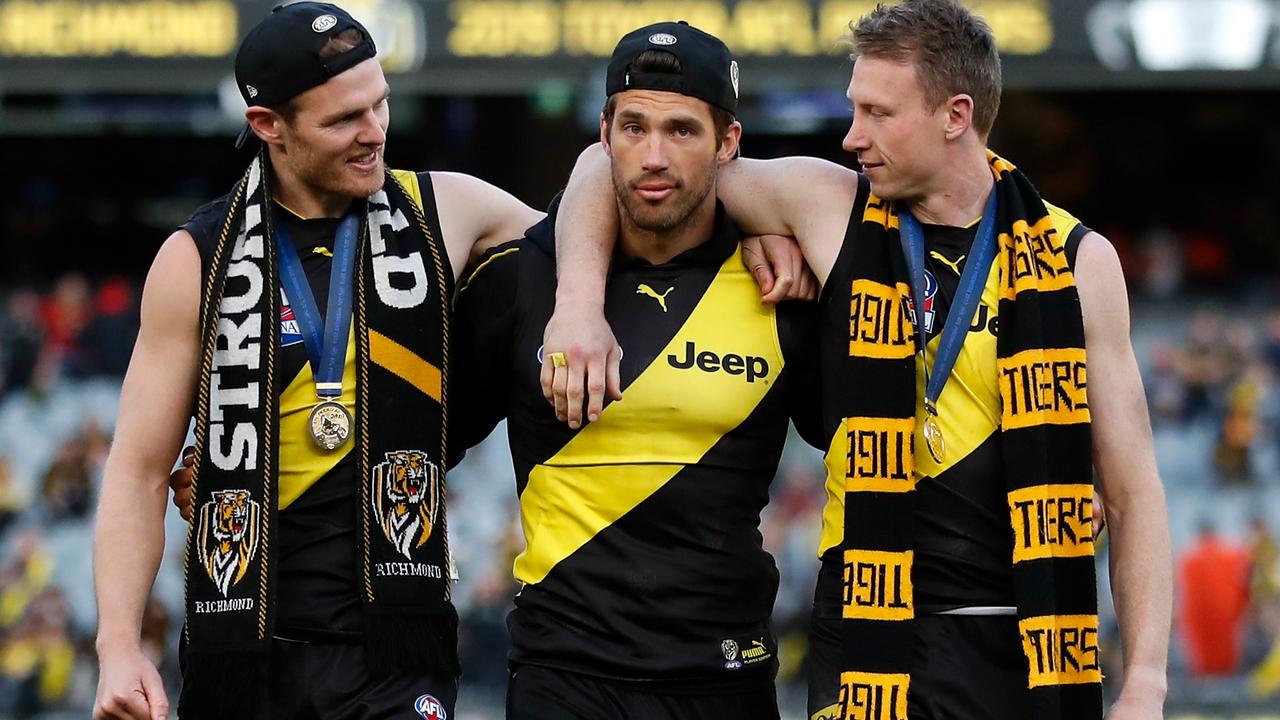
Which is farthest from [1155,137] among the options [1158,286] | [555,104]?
[555,104]

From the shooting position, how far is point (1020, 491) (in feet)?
13.1

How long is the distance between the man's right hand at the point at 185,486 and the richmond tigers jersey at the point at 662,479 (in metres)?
0.73

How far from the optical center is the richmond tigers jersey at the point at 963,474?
13.3 ft

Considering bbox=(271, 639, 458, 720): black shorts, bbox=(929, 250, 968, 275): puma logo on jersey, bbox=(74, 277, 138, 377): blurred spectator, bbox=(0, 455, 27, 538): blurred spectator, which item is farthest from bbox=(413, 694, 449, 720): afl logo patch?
bbox=(74, 277, 138, 377): blurred spectator

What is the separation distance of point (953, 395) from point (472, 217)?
1237 millimetres

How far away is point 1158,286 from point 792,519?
479cm

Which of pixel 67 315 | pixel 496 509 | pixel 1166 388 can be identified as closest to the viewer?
pixel 496 509

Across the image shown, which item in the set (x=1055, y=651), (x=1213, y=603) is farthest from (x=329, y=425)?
(x=1213, y=603)

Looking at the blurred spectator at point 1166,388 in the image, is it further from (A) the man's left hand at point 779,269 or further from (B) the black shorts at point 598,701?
(B) the black shorts at point 598,701

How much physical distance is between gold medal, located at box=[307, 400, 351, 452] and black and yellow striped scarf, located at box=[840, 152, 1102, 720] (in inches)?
43.8

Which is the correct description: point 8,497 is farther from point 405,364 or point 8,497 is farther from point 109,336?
point 405,364

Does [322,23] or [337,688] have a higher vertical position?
[322,23]

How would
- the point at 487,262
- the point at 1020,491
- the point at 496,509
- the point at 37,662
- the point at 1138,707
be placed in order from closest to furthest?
the point at 1138,707 → the point at 1020,491 → the point at 487,262 → the point at 37,662 → the point at 496,509

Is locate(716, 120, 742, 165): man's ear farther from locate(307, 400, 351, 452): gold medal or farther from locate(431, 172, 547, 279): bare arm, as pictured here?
locate(307, 400, 351, 452): gold medal
